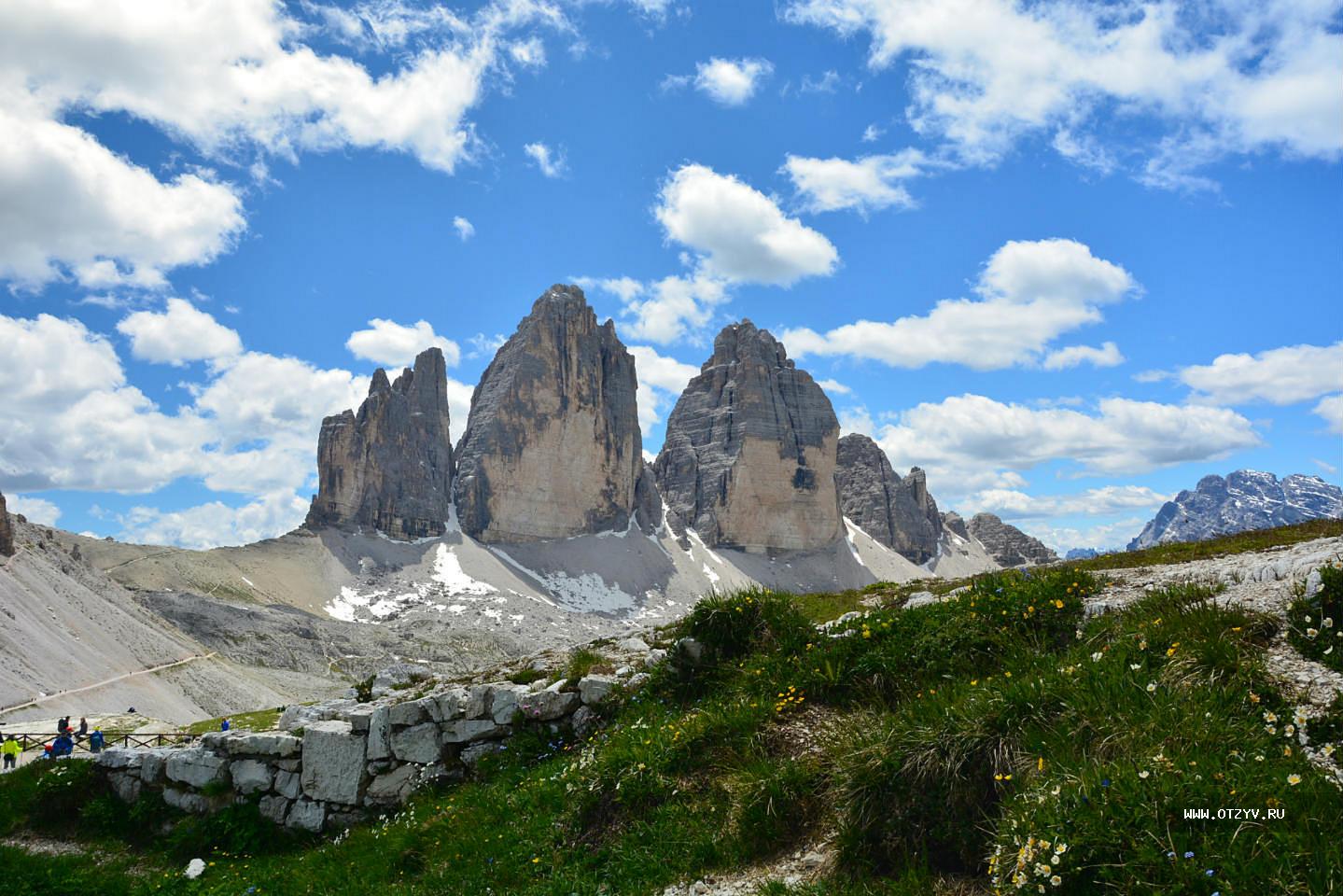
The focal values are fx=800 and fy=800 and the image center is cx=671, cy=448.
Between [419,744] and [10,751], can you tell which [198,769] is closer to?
[419,744]

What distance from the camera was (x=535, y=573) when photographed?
169 metres

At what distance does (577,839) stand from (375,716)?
580cm

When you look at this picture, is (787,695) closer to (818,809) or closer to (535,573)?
(818,809)

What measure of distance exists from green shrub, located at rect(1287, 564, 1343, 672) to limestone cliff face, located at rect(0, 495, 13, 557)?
77048 mm

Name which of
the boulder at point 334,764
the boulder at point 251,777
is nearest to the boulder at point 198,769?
the boulder at point 251,777

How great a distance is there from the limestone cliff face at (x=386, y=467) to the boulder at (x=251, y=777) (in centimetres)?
15974

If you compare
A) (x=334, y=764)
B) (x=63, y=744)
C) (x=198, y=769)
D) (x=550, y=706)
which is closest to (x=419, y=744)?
(x=334, y=764)

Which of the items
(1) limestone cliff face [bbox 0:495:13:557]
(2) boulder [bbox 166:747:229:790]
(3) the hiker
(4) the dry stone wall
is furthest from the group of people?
(1) limestone cliff face [bbox 0:495:13:557]

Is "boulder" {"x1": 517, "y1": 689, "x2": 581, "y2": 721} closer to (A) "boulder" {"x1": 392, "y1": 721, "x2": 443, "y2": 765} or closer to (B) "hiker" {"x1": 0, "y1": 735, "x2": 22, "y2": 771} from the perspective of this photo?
(A) "boulder" {"x1": 392, "y1": 721, "x2": 443, "y2": 765}

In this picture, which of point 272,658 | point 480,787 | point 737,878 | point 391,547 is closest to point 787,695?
point 737,878

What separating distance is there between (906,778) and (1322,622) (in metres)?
3.77

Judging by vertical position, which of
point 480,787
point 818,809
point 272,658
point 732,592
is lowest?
point 272,658

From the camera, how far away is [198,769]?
1365 centimetres

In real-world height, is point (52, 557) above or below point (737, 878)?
above
